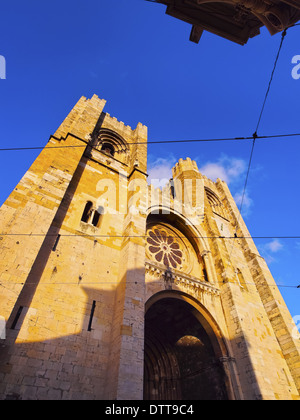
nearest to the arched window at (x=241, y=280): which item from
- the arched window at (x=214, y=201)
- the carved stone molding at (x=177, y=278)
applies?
the carved stone molding at (x=177, y=278)

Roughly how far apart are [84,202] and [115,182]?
9.21ft

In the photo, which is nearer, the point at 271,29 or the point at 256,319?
the point at 271,29

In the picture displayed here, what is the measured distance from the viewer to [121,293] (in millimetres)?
8305

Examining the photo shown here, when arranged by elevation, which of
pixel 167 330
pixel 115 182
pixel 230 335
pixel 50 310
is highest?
pixel 115 182

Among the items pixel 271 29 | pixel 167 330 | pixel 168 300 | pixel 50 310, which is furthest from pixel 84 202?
pixel 271 29

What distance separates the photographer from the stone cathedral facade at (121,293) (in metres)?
6.46

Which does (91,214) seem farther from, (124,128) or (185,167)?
(185,167)

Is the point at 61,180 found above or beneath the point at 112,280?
above

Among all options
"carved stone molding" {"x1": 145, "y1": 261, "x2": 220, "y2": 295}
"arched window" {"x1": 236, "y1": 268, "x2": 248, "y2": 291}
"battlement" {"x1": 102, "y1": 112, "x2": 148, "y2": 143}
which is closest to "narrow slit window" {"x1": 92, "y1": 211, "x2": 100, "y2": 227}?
"carved stone molding" {"x1": 145, "y1": 261, "x2": 220, "y2": 295}

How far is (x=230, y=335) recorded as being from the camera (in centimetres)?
1074

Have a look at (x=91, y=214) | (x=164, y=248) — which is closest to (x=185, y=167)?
(x=164, y=248)

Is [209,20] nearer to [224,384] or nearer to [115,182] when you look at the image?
[115,182]
